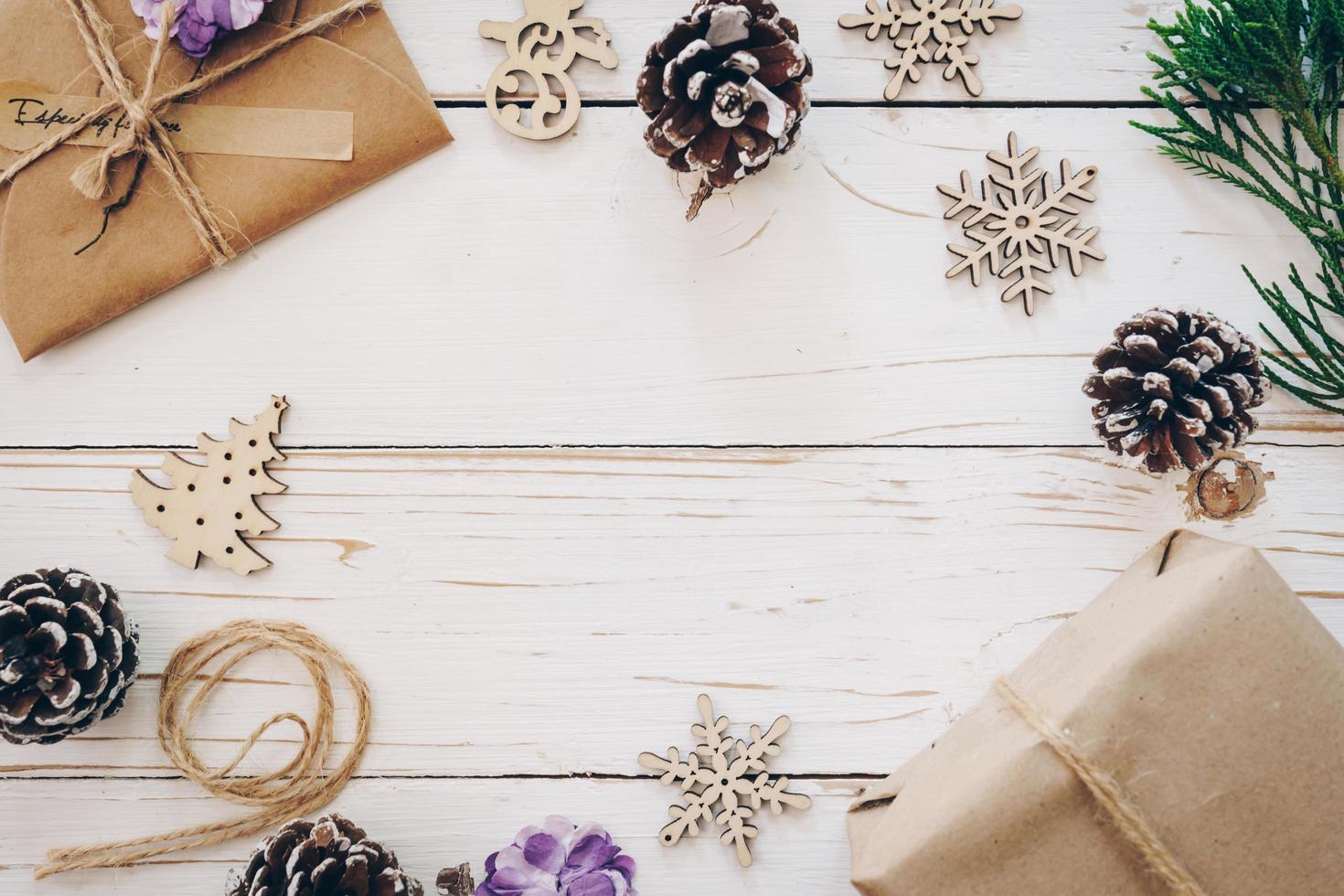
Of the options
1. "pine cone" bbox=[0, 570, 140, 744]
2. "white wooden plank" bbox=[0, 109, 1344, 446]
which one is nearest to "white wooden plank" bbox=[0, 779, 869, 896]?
"pine cone" bbox=[0, 570, 140, 744]

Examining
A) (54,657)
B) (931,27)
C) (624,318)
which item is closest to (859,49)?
(931,27)

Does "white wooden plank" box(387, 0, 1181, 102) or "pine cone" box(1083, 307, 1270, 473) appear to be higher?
"white wooden plank" box(387, 0, 1181, 102)

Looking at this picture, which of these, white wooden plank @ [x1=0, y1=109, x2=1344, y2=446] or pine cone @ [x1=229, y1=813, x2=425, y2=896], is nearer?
pine cone @ [x1=229, y1=813, x2=425, y2=896]

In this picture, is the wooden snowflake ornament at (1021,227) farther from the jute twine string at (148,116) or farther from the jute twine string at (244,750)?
the jute twine string at (244,750)

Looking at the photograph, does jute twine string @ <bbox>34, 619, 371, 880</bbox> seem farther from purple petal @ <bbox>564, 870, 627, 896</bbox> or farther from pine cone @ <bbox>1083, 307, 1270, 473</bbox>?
pine cone @ <bbox>1083, 307, 1270, 473</bbox>

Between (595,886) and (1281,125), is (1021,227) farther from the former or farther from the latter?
(595,886)

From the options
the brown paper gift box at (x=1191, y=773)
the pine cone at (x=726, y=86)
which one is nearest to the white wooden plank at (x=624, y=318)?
the pine cone at (x=726, y=86)

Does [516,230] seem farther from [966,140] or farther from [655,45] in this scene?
[966,140]
